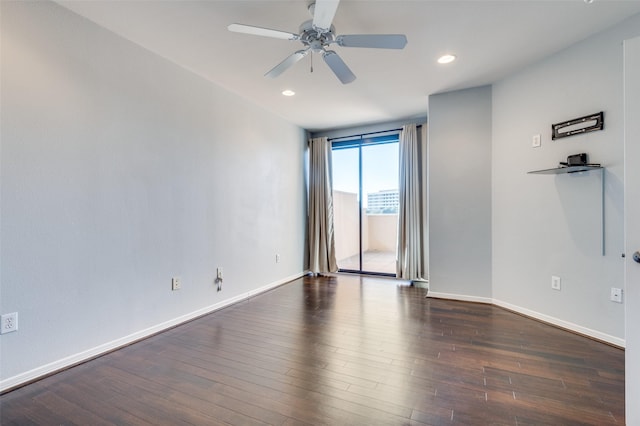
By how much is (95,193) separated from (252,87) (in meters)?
2.04

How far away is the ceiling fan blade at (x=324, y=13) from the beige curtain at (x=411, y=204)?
306cm

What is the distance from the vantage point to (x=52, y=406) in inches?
68.2

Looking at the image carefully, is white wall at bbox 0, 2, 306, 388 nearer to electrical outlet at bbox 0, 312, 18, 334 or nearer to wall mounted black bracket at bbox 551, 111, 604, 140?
electrical outlet at bbox 0, 312, 18, 334

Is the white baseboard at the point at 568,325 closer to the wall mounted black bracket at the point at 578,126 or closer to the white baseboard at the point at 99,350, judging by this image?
the wall mounted black bracket at the point at 578,126

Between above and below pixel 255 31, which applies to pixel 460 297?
below

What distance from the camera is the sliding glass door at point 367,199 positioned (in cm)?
518

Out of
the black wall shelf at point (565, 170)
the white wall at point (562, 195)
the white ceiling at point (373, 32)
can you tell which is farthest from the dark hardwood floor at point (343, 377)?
the white ceiling at point (373, 32)

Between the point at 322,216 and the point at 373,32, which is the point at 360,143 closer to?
the point at 322,216

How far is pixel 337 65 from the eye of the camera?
Result: 2.26m

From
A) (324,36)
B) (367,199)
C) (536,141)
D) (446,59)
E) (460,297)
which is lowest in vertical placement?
(460,297)

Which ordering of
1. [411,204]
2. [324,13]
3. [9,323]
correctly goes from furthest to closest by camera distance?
1. [411,204]
2. [9,323]
3. [324,13]

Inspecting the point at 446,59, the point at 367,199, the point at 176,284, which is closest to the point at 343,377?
the point at 176,284

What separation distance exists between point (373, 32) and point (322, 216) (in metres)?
3.26

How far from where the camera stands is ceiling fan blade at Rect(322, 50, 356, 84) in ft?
7.14
